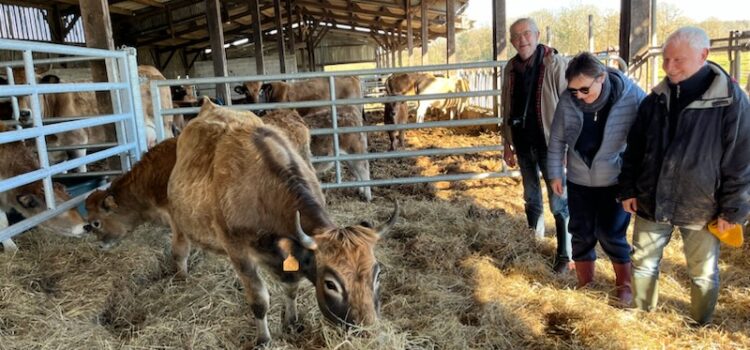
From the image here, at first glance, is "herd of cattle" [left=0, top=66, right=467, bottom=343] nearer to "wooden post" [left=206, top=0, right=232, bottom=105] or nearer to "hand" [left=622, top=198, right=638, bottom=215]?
"hand" [left=622, top=198, right=638, bottom=215]

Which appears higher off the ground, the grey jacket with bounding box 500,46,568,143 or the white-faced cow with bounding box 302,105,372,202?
the grey jacket with bounding box 500,46,568,143

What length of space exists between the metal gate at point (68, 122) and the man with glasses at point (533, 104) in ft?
11.4

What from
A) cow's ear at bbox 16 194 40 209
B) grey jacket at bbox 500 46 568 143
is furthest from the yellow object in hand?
cow's ear at bbox 16 194 40 209

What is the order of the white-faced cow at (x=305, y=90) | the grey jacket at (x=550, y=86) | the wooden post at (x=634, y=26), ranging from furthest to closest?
the white-faced cow at (x=305, y=90), the wooden post at (x=634, y=26), the grey jacket at (x=550, y=86)

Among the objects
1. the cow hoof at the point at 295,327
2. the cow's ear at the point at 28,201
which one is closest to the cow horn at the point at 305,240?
the cow hoof at the point at 295,327

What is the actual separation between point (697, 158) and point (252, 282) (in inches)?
97.7

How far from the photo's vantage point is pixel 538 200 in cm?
438

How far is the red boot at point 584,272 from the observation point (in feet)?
11.5

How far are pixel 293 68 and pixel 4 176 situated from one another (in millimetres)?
A: 20627

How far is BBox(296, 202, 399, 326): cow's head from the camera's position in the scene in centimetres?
230

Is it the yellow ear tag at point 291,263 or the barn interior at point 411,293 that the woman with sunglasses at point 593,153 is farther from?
the yellow ear tag at point 291,263

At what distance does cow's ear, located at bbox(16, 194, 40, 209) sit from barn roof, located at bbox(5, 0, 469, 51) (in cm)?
1330

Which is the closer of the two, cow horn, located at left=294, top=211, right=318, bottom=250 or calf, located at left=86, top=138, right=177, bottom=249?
cow horn, located at left=294, top=211, right=318, bottom=250

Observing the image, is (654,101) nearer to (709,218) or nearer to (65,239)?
A: (709,218)
